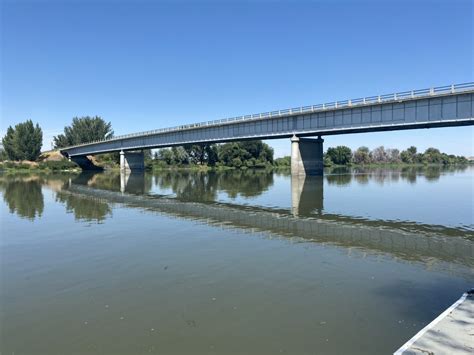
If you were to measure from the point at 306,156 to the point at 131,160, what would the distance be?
69.0m

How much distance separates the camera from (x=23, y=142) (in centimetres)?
12975

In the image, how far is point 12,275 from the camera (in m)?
11.4

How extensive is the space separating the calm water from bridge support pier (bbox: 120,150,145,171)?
3892 inches

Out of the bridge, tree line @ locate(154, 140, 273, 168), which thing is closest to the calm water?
the bridge

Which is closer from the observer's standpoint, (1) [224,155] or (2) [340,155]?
(1) [224,155]

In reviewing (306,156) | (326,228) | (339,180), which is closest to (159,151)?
(306,156)

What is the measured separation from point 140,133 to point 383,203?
89382mm

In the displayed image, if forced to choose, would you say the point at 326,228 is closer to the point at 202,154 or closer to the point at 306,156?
the point at 306,156

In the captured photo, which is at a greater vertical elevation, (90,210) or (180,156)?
(180,156)

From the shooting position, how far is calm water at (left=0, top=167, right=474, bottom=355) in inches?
284

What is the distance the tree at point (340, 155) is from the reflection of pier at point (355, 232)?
6476 inches


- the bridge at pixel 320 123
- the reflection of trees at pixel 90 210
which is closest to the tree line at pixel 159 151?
the bridge at pixel 320 123

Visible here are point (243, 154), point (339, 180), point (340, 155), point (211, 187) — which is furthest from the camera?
point (340, 155)

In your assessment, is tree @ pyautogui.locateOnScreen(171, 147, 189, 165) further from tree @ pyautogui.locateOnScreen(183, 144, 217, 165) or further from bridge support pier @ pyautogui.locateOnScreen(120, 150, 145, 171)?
bridge support pier @ pyautogui.locateOnScreen(120, 150, 145, 171)
